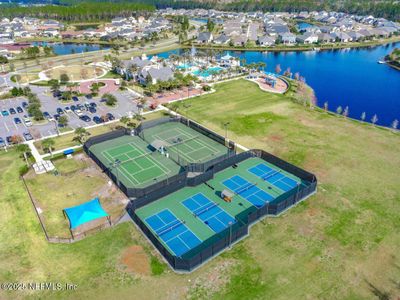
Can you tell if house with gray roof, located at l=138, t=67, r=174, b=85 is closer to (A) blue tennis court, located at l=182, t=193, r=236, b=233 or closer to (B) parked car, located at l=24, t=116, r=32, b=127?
(B) parked car, located at l=24, t=116, r=32, b=127

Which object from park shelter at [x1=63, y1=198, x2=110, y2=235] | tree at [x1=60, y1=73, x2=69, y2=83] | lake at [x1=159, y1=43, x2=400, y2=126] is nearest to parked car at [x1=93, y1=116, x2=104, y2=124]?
park shelter at [x1=63, y1=198, x2=110, y2=235]

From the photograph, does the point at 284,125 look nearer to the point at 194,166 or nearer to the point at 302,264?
the point at 194,166

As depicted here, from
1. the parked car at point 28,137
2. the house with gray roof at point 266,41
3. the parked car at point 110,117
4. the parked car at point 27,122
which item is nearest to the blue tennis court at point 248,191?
the parked car at point 110,117

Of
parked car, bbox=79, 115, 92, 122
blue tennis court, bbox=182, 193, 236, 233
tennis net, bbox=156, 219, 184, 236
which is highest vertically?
parked car, bbox=79, 115, 92, 122

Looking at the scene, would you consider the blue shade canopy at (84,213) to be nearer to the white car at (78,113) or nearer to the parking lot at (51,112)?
the parking lot at (51,112)

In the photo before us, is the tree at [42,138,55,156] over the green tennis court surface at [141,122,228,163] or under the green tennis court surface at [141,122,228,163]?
over

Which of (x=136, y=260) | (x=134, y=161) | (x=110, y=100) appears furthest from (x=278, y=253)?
(x=110, y=100)

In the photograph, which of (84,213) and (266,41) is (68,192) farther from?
(266,41)
